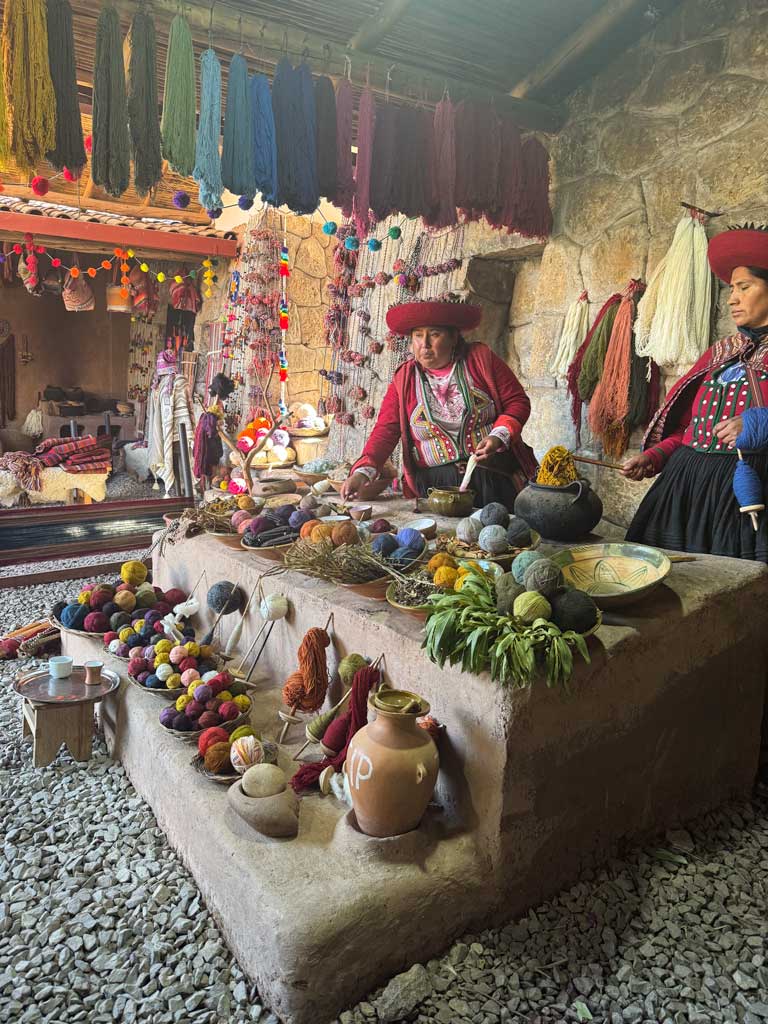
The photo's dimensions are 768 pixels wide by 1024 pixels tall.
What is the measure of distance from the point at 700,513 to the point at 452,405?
1498 millimetres

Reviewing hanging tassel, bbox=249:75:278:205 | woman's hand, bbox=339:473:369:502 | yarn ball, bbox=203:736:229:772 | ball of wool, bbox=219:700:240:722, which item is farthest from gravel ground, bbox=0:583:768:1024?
hanging tassel, bbox=249:75:278:205

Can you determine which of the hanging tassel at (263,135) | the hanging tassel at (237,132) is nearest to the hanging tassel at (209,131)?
the hanging tassel at (237,132)

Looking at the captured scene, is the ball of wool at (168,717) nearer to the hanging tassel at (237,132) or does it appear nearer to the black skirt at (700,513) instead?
the black skirt at (700,513)

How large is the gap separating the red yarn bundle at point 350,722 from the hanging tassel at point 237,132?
2387mm

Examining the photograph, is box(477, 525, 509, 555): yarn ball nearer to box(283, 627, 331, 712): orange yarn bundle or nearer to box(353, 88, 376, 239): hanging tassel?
box(283, 627, 331, 712): orange yarn bundle

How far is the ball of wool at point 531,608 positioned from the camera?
6.38ft

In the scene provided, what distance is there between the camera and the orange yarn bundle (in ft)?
8.06

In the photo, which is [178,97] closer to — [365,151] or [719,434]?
[365,151]

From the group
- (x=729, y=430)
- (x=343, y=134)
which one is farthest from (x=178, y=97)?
(x=729, y=430)

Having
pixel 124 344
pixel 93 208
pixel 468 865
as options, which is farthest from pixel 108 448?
pixel 468 865

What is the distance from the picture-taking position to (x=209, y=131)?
127 inches

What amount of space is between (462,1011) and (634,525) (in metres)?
2.10

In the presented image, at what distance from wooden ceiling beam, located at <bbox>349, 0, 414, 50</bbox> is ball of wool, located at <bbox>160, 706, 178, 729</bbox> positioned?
10.8 ft

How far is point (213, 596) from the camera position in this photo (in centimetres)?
314
